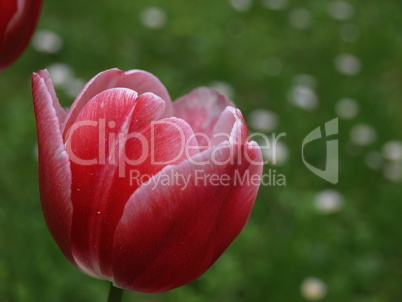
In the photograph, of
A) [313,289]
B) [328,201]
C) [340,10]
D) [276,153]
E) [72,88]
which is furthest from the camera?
[340,10]

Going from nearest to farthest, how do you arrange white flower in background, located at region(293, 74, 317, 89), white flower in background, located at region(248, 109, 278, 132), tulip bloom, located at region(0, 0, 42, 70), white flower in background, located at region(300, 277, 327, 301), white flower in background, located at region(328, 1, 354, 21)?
tulip bloom, located at region(0, 0, 42, 70) → white flower in background, located at region(300, 277, 327, 301) → white flower in background, located at region(248, 109, 278, 132) → white flower in background, located at region(293, 74, 317, 89) → white flower in background, located at region(328, 1, 354, 21)

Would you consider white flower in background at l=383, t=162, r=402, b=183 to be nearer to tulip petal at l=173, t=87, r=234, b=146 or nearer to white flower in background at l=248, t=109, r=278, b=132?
white flower in background at l=248, t=109, r=278, b=132

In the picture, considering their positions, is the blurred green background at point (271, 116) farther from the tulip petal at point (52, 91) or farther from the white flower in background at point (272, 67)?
the tulip petal at point (52, 91)

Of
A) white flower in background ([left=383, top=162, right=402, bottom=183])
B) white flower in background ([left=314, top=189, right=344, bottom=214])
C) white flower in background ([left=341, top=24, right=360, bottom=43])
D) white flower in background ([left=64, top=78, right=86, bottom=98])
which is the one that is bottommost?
white flower in background ([left=314, top=189, right=344, bottom=214])

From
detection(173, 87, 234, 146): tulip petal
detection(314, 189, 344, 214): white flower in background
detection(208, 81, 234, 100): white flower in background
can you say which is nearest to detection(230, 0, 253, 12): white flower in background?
detection(208, 81, 234, 100): white flower in background

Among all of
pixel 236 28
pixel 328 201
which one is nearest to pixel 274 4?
pixel 236 28

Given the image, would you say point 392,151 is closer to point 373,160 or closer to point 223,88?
point 373,160
